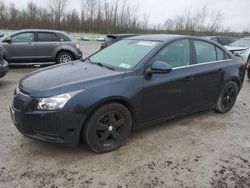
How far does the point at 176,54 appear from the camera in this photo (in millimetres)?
4453

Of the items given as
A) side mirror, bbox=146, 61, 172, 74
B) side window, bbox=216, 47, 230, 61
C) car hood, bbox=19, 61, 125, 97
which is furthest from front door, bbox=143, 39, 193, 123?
side window, bbox=216, 47, 230, 61

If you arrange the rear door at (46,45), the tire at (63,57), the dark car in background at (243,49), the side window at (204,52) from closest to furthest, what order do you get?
the side window at (204,52) → the rear door at (46,45) → the tire at (63,57) → the dark car in background at (243,49)

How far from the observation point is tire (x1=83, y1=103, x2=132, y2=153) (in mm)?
3500

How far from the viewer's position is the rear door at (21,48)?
10273 millimetres

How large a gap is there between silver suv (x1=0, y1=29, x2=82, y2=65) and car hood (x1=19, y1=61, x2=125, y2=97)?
6859mm

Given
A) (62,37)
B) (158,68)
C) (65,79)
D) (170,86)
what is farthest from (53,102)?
(62,37)

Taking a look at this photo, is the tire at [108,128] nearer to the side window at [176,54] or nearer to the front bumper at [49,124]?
the front bumper at [49,124]

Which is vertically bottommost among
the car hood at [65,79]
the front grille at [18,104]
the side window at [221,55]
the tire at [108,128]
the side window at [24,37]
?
the tire at [108,128]

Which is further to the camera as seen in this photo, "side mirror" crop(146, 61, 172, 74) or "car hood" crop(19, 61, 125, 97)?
"side mirror" crop(146, 61, 172, 74)

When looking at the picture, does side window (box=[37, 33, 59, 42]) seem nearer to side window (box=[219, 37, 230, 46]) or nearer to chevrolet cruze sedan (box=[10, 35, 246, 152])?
chevrolet cruze sedan (box=[10, 35, 246, 152])

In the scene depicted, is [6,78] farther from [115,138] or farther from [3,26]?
[3,26]

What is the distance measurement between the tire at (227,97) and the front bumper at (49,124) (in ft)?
10.1

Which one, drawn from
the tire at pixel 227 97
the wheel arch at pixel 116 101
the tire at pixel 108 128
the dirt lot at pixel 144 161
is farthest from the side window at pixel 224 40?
the tire at pixel 108 128

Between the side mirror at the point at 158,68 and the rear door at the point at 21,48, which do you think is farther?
the rear door at the point at 21,48
